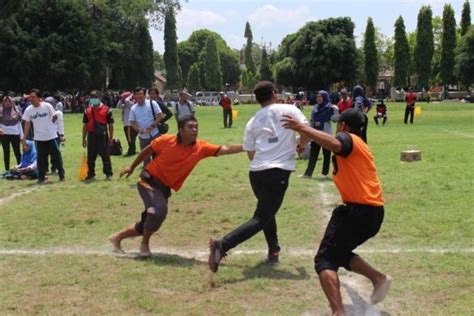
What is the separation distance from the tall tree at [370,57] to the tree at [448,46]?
28.7 feet

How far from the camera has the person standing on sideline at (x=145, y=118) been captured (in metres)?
11.4

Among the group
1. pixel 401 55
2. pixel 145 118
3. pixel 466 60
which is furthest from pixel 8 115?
pixel 401 55

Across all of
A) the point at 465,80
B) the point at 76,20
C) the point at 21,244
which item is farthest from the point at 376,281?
the point at 465,80

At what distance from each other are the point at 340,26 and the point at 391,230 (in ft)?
231

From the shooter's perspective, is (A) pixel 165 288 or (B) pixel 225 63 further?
(B) pixel 225 63

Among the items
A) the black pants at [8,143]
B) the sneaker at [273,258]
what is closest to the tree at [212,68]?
the black pants at [8,143]

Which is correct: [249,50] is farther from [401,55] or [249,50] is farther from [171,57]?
[401,55]

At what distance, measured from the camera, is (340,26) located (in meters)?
74.9

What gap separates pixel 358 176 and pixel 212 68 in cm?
11343

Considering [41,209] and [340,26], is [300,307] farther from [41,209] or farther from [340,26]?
[340,26]

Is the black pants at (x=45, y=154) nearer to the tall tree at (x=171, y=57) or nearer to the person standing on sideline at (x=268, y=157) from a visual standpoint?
the person standing on sideline at (x=268, y=157)

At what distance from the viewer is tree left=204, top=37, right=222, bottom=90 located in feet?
383

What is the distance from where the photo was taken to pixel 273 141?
5766mm

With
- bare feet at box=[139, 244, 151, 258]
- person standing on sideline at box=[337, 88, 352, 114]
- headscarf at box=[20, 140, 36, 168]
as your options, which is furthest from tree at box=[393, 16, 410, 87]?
bare feet at box=[139, 244, 151, 258]
